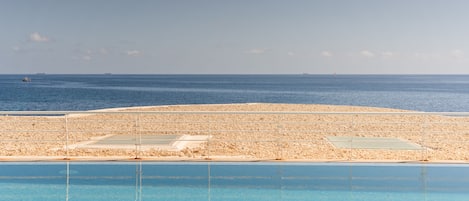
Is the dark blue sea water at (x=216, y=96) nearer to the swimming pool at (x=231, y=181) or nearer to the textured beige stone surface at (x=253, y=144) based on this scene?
the textured beige stone surface at (x=253, y=144)

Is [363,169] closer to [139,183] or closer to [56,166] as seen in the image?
[139,183]

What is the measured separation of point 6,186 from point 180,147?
3.38 m

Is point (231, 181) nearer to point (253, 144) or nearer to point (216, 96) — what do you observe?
point (253, 144)

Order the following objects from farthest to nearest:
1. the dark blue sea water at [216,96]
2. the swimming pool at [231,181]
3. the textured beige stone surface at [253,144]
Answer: the dark blue sea water at [216,96] < the textured beige stone surface at [253,144] < the swimming pool at [231,181]

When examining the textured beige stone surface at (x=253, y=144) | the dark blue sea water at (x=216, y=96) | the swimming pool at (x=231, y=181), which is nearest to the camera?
the swimming pool at (x=231, y=181)

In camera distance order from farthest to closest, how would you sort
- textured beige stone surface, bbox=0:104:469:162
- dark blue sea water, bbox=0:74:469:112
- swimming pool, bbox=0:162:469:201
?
1. dark blue sea water, bbox=0:74:469:112
2. textured beige stone surface, bbox=0:104:469:162
3. swimming pool, bbox=0:162:469:201

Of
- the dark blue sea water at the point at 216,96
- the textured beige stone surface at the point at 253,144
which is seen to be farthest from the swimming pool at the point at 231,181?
the dark blue sea water at the point at 216,96

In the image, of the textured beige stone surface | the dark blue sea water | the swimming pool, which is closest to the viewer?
the swimming pool

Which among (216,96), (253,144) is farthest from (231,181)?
(216,96)

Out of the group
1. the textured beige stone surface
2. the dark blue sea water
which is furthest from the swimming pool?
the dark blue sea water

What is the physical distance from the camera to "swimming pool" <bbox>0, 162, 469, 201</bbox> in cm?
462

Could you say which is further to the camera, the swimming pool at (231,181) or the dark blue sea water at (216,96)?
the dark blue sea water at (216,96)

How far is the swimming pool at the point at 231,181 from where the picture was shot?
4.62 m

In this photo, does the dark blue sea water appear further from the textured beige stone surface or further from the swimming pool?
the swimming pool
